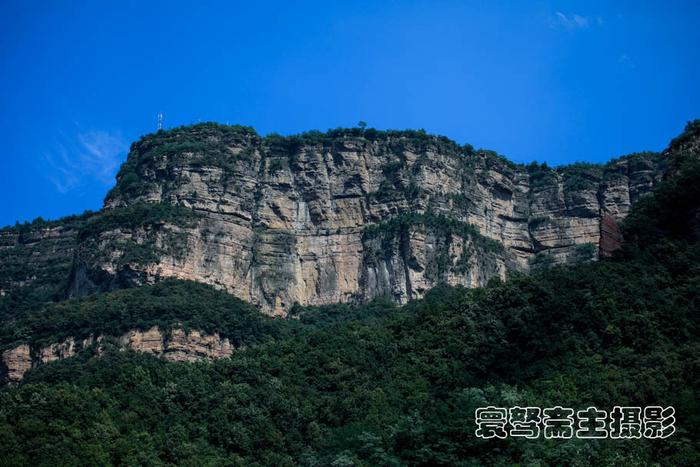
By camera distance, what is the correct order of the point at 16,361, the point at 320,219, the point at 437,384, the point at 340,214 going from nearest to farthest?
the point at 437,384
the point at 16,361
the point at 320,219
the point at 340,214

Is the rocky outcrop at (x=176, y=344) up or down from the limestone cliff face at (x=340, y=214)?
down

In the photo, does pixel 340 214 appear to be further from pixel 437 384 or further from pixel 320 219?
pixel 437 384

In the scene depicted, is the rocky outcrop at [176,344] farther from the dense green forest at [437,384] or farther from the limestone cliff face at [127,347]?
the dense green forest at [437,384]

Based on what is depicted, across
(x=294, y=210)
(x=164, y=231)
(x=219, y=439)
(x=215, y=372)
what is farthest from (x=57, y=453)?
(x=294, y=210)

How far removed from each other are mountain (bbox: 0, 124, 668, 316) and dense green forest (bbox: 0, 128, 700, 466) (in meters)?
28.3

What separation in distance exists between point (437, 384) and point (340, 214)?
54.7 meters

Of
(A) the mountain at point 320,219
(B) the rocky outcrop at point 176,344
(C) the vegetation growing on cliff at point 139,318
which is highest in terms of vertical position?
(A) the mountain at point 320,219

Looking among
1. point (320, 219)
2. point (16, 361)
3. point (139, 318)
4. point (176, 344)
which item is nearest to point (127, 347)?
point (139, 318)

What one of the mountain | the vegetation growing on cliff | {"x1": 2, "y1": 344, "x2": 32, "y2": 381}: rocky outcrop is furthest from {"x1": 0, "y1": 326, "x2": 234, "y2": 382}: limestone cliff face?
the mountain

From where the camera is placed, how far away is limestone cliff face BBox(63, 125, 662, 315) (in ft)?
390

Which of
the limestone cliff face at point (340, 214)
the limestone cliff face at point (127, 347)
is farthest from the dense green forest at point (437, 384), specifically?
the limestone cliff face at point (340, 214)

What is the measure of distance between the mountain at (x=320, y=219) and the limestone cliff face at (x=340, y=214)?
135 millimetres

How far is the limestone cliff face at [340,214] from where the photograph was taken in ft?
390

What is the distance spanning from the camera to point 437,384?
7494 centimetres
